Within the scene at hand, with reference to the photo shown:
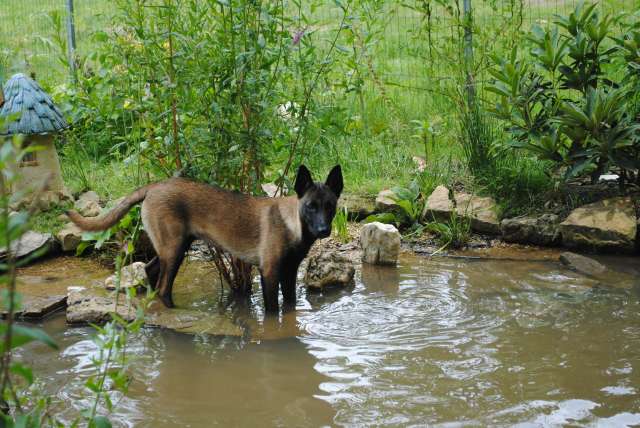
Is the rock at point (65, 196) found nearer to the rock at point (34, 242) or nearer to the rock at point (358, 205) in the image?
the rock at point (34, 242)

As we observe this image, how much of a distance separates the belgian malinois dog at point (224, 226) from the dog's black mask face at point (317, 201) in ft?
0.35

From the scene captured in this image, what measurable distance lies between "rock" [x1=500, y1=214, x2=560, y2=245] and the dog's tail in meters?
3.79

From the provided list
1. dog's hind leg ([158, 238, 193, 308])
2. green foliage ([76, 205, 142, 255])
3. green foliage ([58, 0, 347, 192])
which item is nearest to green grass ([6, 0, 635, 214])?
green foliage ([58, 0, 347, 192])

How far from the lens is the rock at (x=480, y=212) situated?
805 cm

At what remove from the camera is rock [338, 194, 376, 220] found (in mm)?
8625

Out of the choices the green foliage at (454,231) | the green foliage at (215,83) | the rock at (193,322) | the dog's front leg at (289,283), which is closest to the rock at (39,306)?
the rock at (193,322)

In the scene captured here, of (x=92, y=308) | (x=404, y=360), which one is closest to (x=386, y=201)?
(x=404, y=360)

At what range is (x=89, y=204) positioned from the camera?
26.9 ft

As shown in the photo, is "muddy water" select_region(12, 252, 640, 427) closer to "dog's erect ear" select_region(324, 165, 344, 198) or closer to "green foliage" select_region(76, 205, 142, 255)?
"green foliage" select_region(76, 205, 142, 255)

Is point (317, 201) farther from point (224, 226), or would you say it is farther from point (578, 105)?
point (578, 105)

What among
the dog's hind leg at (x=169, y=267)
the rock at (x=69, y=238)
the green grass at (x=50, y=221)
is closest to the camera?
the dog's hind leg at (x=169, y=267)

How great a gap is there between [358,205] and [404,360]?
363 centimetres

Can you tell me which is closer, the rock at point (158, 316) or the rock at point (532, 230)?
the rock at point (158, 316)

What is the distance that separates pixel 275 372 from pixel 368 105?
6373 millimetres
